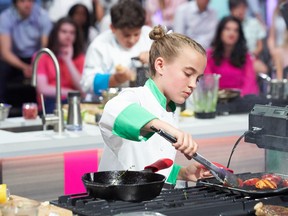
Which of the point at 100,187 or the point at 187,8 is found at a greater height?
the point at 187,8

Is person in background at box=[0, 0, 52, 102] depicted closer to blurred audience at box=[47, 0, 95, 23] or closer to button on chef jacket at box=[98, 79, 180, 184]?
blurred audience at box=[47, 0, 95, 23]

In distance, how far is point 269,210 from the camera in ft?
8.40

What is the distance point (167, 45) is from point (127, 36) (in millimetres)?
2642

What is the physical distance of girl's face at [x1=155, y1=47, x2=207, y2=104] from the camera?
305 centimetres

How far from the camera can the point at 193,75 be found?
10.0ft

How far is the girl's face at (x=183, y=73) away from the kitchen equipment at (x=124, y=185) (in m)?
0.45

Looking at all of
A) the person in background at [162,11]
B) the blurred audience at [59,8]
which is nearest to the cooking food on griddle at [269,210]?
the blurred audience at [59,8]

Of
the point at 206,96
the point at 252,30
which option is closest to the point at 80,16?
the point at 252,30

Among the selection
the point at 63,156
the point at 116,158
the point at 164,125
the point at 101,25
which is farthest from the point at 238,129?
the point at 101,25

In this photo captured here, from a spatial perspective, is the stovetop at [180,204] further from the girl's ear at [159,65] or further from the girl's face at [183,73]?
the girl's ear at [159,65]

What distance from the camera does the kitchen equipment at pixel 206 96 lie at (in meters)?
5.16

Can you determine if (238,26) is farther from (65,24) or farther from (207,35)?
(65,24)

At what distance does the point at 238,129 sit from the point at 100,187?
2537 millimetres

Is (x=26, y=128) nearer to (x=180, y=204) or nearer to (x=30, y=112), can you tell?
(x=30, y=112)
